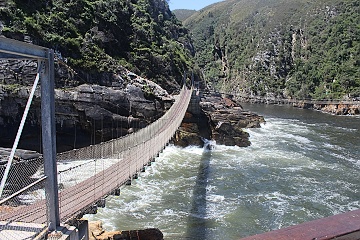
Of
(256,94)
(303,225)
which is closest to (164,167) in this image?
(303,225)

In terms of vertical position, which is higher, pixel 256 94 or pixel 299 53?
pixel 299 53

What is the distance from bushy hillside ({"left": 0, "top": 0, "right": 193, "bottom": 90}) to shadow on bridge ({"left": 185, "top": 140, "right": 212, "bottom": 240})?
5.73 meters

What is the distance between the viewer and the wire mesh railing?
3.95 meters

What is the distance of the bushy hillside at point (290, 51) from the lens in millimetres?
34344

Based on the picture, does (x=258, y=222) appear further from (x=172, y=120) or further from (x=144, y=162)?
(x=172, y=120)

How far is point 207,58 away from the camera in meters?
55.7

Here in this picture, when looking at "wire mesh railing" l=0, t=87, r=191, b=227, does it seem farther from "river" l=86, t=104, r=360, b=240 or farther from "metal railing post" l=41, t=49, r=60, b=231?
"river" l=86, t=104, r=360, b=240

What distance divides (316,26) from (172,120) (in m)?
38.0

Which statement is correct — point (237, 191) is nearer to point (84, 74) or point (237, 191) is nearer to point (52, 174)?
point (52, 174)

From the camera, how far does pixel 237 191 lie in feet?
28.9

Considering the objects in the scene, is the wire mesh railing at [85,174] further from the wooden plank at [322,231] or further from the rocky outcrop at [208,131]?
the rocky outcrop at [208,131]

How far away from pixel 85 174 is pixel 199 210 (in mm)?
2687

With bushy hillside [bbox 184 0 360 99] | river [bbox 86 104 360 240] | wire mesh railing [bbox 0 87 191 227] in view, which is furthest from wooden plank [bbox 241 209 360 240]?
bushy hillside [bbox 184 0 360 99]

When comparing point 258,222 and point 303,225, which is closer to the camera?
point 303,225
